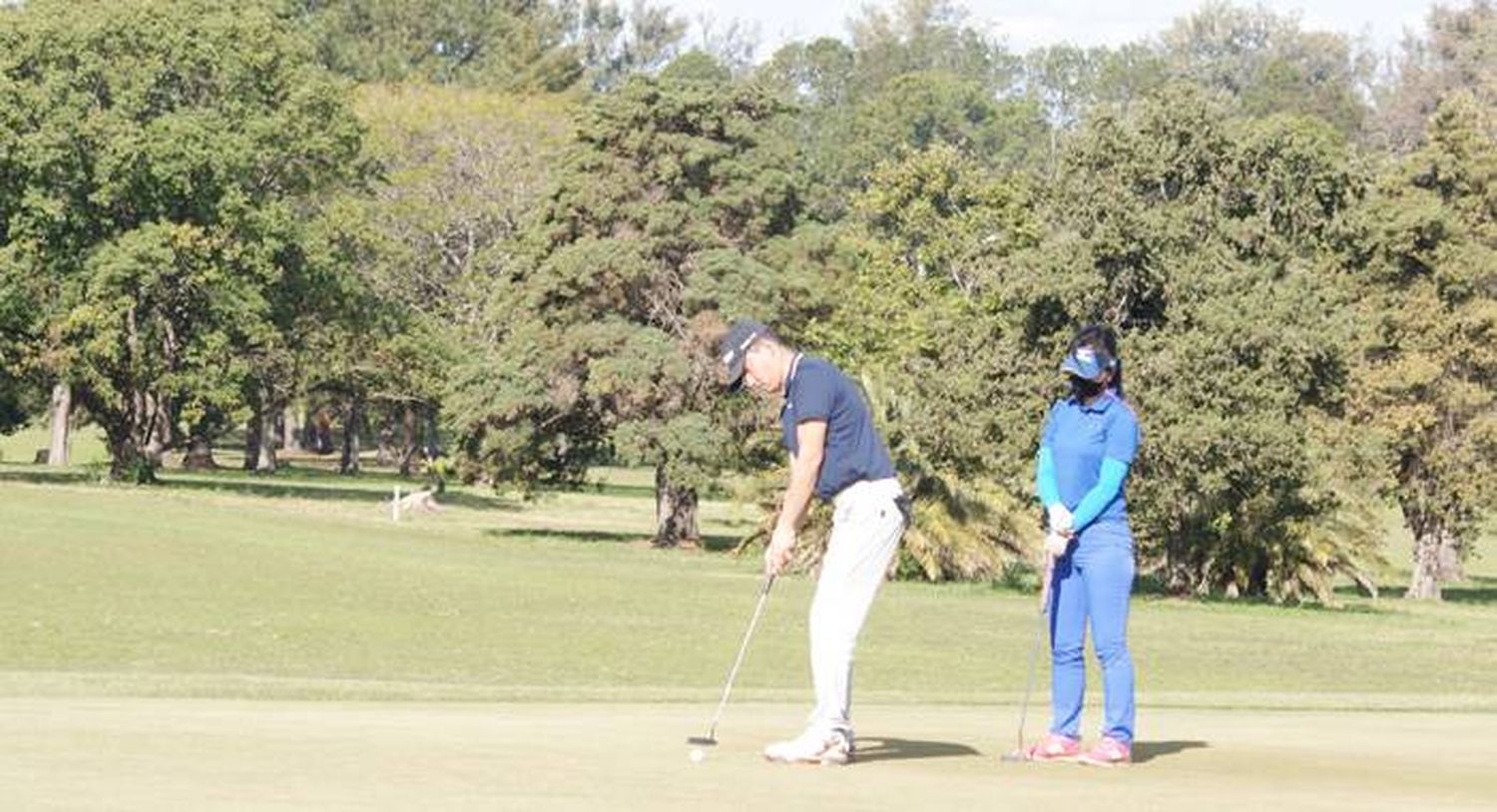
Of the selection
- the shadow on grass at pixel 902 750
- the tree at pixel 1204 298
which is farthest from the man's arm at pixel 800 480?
the tree at pixel 1204 298

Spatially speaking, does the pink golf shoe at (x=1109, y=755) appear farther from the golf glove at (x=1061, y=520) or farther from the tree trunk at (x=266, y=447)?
the tree trunk at (x=266, y=447)

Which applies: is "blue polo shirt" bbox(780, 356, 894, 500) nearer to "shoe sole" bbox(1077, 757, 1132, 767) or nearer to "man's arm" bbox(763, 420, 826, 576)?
"man's arm" bbox(763, 420, 826, 576)

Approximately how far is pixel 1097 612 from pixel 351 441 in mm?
106706

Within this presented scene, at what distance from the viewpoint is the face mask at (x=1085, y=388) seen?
549 inches

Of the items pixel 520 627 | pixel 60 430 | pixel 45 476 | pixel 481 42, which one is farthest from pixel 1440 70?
pixel 520 627

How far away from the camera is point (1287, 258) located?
53.1 meters

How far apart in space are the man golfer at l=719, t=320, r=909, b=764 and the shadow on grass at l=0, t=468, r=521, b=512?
69.5 m

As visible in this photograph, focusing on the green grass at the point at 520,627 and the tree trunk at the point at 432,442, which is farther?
the tree trunk at the point at 432,442

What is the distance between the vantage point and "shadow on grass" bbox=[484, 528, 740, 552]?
236 ft

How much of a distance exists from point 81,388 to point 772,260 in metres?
26.6

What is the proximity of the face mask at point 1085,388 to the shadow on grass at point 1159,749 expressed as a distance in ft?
6.40

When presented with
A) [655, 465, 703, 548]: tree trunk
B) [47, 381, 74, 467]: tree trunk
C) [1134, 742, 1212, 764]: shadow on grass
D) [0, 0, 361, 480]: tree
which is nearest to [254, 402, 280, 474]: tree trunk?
[47, 381, 74, 467]: tree trunk

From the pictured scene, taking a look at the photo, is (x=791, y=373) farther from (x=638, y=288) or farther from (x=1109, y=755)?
(x=638, y=288)

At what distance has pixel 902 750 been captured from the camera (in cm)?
1433
